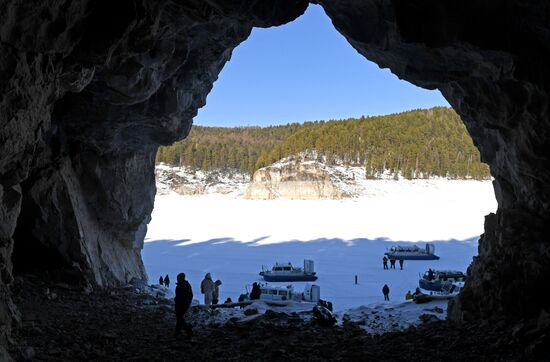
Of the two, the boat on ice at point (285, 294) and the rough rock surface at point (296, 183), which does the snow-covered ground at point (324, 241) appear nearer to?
the boat on ice at point (285, 294)

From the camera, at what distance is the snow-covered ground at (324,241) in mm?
21703

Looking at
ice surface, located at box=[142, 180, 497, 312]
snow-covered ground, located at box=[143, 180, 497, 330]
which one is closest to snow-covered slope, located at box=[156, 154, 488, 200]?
snow-covered ground, located at box=[143, 180, 497, 330]

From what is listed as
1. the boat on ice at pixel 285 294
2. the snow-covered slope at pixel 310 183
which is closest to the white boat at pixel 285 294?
the boat on ice at pixel 285 294

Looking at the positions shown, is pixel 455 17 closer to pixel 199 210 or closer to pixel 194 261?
pixel 194 261

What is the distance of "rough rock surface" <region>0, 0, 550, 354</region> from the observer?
283 inches

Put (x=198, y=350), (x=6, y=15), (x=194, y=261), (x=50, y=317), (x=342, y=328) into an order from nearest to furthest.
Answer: (x=6, y=15) < (x=198, y=350) < (x=50, y=317) < (x=342, y=328) < (x=194, y=261)

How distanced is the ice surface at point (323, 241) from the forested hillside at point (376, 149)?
124 feet

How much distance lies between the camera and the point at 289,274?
871 inches

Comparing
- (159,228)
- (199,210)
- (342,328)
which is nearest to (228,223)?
(159,228)

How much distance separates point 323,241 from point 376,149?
84.5 metres

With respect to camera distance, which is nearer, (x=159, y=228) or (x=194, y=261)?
(x=194, y=261)

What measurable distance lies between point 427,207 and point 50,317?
2275 inches

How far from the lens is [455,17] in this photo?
26.7ft

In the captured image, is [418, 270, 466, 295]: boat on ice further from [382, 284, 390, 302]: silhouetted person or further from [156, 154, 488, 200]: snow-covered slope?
[156, 154, 488, 200]: snow-covered slope
